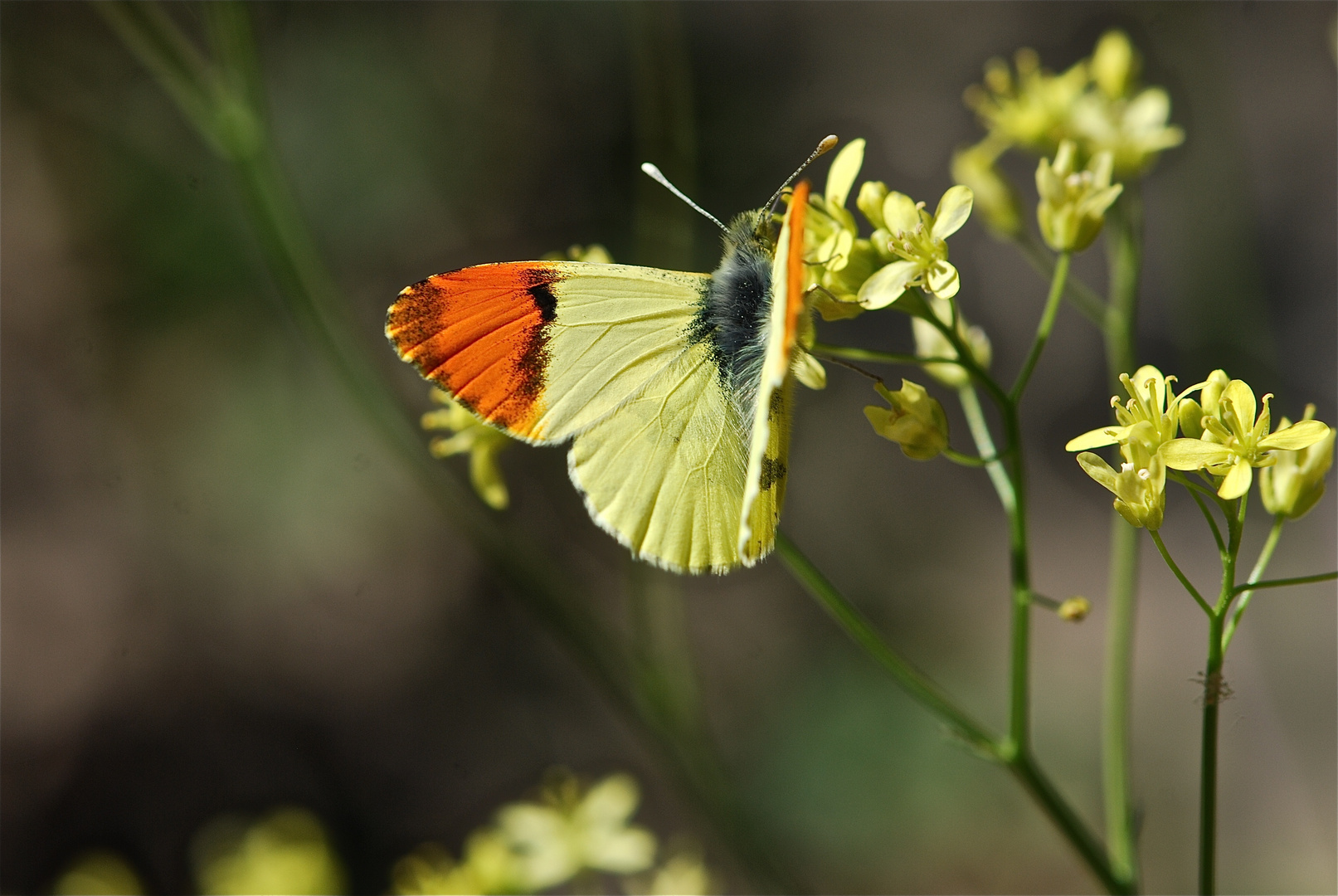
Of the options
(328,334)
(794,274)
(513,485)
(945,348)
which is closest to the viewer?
(794,274)

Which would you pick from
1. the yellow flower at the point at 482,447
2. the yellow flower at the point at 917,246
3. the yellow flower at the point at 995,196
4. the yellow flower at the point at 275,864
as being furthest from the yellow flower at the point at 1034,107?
the yellow flower at the point at 275,864

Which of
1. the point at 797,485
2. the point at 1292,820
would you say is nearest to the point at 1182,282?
the point at 797,485

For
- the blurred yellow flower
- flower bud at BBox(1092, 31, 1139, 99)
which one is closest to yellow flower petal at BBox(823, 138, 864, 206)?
flower bud at BBox(1092, 31, 1139, 99)

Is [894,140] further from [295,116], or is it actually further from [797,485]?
[295,116]

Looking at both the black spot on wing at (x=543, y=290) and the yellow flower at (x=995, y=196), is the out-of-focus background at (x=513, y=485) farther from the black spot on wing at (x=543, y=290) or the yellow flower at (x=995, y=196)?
the black spot on wing at (x=543, y=290)

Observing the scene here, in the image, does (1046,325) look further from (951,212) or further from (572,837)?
(572,837)

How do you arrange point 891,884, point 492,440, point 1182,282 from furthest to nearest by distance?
point 891,884, point 1182,282, point 492,440

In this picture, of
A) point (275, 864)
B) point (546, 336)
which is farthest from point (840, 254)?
point (275, 864)
